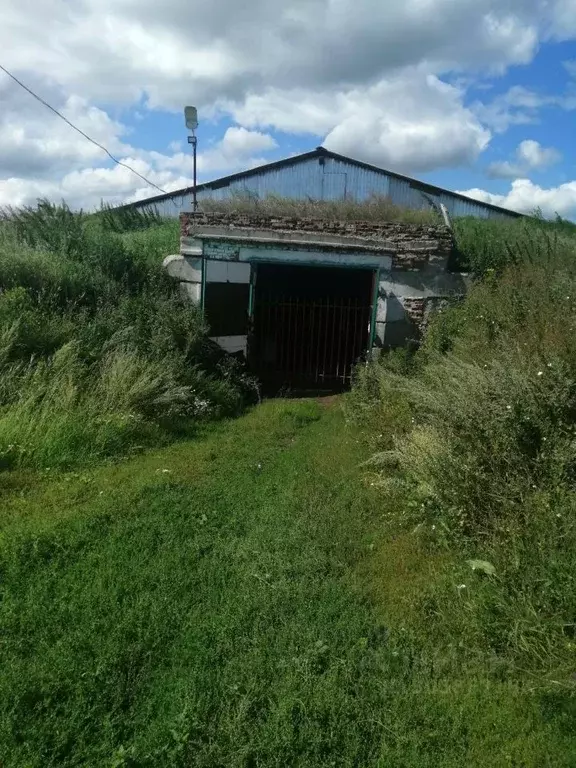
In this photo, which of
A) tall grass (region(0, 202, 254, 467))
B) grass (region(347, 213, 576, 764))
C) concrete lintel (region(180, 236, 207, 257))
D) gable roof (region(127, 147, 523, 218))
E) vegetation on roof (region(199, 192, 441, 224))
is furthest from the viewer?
gable roof (region(127, 147, 523, 218))

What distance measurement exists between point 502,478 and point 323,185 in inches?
688

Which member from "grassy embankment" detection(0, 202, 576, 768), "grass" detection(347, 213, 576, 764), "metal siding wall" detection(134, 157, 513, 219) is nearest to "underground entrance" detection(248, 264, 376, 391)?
"grass" detection(347, 213, 576, 764)

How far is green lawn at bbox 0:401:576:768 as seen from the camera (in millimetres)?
2734

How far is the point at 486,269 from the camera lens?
33.3 ft

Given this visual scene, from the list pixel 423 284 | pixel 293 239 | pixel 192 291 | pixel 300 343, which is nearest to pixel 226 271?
pixel 192 291

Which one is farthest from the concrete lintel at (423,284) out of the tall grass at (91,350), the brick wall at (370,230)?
the tall grass at (91,350)

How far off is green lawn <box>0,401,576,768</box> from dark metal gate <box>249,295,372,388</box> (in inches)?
234

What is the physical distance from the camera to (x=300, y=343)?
12156mm

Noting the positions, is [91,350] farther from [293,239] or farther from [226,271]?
[293,239]

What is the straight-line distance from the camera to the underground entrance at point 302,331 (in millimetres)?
11117

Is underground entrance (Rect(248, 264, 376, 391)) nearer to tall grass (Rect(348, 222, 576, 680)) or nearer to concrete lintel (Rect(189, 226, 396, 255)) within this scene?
concrete lintel (Rect(189, 226, 396, 255))

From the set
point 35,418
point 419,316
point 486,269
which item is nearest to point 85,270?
point 35,418

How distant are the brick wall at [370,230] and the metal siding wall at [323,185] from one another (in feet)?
32.1

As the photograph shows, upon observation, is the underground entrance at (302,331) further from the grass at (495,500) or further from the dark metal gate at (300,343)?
the grass at (495,500)
